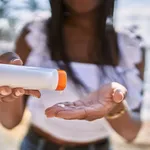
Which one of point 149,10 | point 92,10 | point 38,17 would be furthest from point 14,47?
point 149,10

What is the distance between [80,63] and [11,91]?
0.20 m

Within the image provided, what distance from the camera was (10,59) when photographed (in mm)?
849

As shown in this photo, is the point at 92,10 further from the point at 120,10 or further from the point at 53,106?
the point at 53,106

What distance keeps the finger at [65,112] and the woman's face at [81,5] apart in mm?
213

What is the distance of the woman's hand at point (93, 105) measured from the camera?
3.01ft

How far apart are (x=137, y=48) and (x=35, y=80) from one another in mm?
283

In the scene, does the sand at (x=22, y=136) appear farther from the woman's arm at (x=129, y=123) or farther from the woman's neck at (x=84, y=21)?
→ the woman's neck at (x=84, y=21)

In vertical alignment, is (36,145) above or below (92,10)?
below

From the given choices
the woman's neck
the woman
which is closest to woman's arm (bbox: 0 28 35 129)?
the woman

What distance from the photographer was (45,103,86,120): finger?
91 centimetres

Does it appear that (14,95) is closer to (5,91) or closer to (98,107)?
(5,91)

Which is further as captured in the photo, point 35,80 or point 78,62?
point 78,62

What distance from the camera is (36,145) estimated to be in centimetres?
99

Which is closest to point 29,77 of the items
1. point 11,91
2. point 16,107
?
point 11,91
